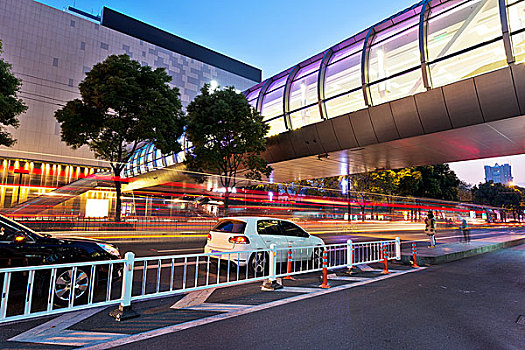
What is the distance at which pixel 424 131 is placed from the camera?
17.9 m

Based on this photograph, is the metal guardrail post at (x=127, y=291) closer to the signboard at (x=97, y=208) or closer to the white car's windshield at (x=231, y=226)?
the white car's windshield at (x=231, y=226)

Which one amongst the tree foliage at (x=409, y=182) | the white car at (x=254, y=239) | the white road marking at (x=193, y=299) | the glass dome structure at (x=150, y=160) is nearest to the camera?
the white road marking at (x=193, y=299)

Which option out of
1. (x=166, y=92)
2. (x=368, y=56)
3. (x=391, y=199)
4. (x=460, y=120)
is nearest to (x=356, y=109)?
(x=368, y=56)

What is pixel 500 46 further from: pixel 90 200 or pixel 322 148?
pixel 90 200

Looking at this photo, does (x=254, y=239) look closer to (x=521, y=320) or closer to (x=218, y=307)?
(x=218, y=307)

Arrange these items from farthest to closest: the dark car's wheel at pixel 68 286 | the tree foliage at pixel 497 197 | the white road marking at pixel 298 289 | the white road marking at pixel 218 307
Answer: the tree foliage at pixel 497 197
the white road marking at pixel 298 289
the white road marking at pixel 218 307
the dark car's wheel at pixel 68 286

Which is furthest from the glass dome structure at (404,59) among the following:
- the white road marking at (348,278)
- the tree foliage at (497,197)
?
the tree foliage at (497,197)

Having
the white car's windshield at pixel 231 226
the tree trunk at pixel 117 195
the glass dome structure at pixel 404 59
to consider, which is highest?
the glass dome structure at pixel 404 59

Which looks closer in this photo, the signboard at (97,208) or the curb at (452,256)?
the curb at (452,256)

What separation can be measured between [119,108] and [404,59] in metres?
17.4

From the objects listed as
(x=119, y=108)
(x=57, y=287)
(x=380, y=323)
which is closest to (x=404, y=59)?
(x=380, y=323)

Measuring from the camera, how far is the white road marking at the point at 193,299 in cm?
571

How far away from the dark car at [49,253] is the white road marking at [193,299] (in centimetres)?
150

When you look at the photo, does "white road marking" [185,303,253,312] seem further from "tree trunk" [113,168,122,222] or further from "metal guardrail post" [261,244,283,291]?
"tree trunk" [113,168,122,222]
